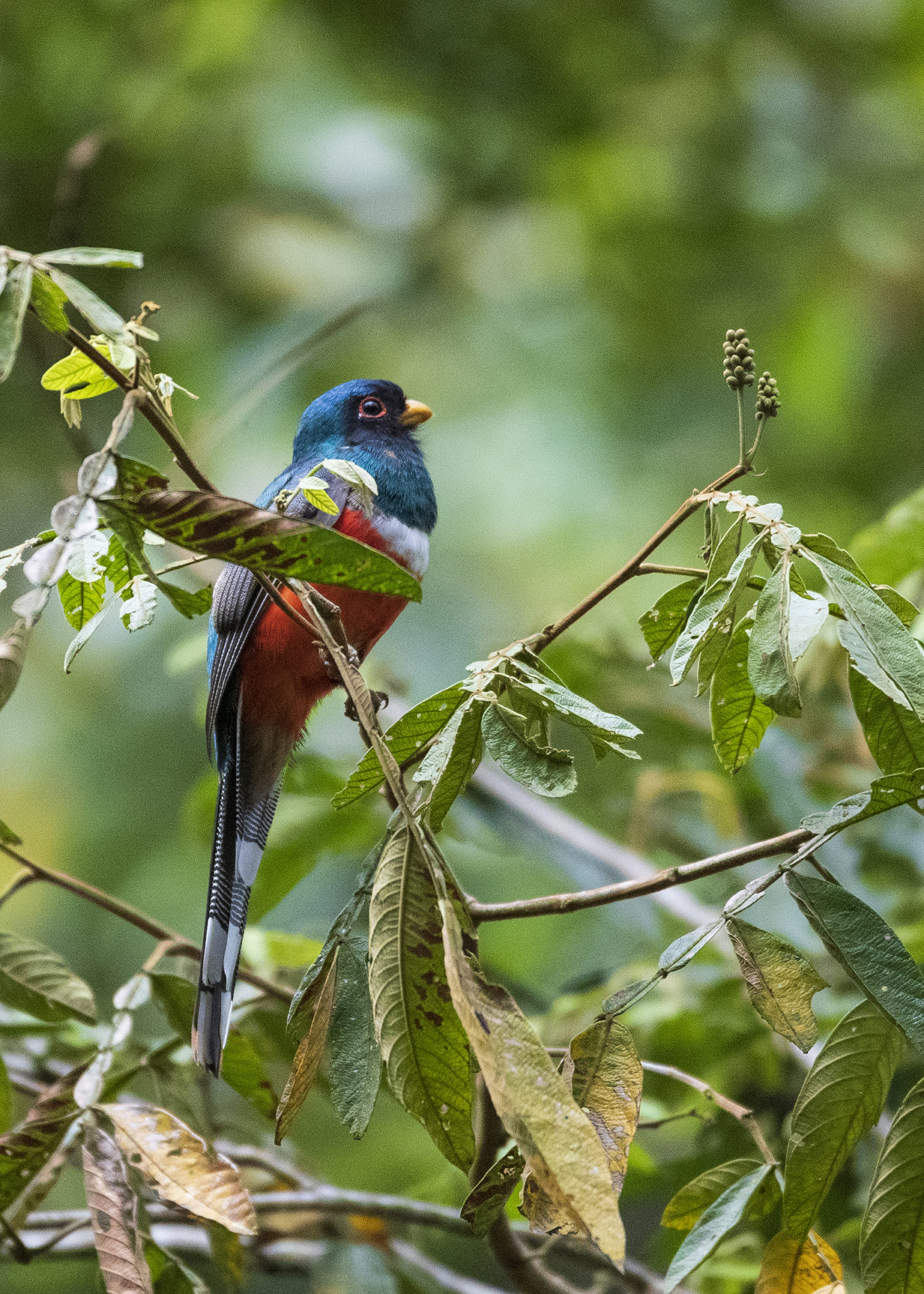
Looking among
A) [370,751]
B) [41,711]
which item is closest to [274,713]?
[370,751]

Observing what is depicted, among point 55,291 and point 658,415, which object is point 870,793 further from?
point 658,415

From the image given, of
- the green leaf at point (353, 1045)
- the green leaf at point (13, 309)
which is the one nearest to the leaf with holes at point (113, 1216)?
the green leaf at point (353, 1045)

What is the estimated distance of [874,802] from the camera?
106 cm

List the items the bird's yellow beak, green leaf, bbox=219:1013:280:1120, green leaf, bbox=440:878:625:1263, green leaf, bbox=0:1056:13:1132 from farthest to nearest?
the bird's yellow beak → green leaf, bbox=219:1013:280:1120 → green leaf, bbox=0:1056:13:1132 → green leaf, bbox=440:878:625:1263

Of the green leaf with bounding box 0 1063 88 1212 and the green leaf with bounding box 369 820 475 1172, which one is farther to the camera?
the green leaf with bounding box 0 1063 88 1212

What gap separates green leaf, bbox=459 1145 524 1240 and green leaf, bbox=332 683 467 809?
0.36m

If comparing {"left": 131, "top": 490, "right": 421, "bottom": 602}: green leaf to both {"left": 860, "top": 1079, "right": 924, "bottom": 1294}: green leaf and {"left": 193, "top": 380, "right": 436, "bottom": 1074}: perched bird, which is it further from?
{"left": 193, "top": 380, "right": 436, "bottom": 1074}: perched bird

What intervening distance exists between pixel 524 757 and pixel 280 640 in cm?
145

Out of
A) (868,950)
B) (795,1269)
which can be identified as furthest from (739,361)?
(795,1269)

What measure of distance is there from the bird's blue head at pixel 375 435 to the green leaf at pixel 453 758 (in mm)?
1553

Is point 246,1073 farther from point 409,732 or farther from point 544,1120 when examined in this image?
point 544,1120

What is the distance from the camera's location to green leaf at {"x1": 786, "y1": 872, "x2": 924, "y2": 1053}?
1.03 m

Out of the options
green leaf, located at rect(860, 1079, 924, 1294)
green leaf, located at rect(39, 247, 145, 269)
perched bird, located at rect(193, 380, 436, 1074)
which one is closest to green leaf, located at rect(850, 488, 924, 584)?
perched bird, located at rect(193, 380, 436, 1074)

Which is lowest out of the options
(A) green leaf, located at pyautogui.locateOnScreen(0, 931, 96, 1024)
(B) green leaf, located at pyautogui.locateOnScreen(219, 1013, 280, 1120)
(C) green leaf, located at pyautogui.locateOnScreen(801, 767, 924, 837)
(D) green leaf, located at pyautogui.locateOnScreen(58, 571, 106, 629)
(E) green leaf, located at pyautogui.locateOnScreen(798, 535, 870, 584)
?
(B) green leaf, located at pyautogui.locateOnScreen(219, 1013, 280, 1120)
